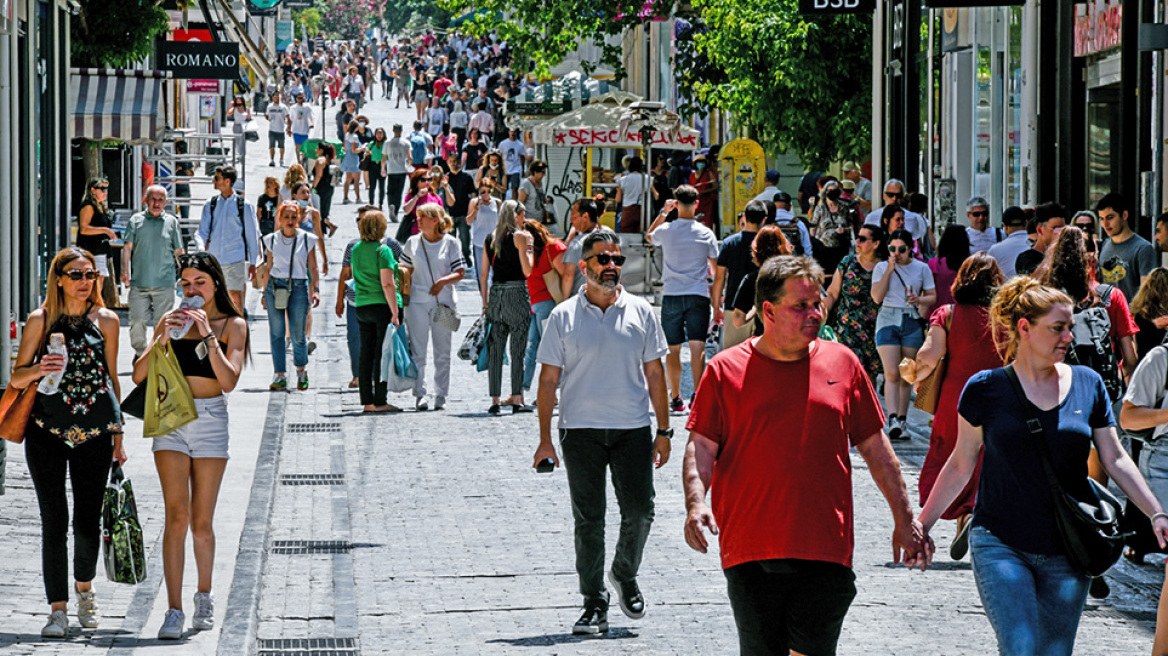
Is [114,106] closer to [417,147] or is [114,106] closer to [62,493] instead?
[417,147]

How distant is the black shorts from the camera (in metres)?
5.75

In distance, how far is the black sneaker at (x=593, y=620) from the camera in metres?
8.26

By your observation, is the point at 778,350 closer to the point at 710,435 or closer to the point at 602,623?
the point at 710,435

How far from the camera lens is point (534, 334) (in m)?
16.0

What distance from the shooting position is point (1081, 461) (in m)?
6.00

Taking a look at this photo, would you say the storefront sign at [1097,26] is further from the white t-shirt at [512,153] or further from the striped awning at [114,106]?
the white t-shirt at [512,153]

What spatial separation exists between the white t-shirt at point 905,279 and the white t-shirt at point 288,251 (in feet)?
18.2

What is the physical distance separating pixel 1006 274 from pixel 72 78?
1353 centimetres

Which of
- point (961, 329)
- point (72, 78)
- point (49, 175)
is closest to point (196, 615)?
point (961, 329)

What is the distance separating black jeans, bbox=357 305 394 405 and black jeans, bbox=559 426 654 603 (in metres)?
7.59

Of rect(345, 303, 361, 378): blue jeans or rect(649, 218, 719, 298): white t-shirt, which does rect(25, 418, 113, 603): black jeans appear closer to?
rect(649, 218, 719, 298): white t-shirt

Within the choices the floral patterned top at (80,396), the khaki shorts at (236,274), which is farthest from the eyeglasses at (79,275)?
the khaki shorts at (236,274)

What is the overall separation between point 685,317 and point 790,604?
10249mm

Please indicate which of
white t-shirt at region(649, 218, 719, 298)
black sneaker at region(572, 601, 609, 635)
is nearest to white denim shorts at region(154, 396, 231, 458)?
black sneaker at region(572, 601, 609, 635)
